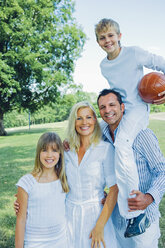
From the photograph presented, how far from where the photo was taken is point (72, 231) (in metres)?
Result: 2.44

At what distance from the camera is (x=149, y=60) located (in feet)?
9.78

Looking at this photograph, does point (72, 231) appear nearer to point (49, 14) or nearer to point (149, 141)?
point (149, 141)

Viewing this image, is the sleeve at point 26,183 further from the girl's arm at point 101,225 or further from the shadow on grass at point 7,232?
the shadow on grass at point 7,232

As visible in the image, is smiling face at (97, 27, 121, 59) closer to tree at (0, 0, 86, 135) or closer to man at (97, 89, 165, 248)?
man at (97, 89, 165, 248)

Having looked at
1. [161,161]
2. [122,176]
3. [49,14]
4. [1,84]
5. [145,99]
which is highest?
[49,14]

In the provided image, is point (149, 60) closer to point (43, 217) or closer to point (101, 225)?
point (101, 225)

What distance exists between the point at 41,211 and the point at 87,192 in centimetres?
55

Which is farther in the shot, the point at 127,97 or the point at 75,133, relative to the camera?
the point at 127,97

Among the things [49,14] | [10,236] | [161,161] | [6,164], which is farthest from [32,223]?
[49,14]

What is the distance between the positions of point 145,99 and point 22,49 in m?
20.2

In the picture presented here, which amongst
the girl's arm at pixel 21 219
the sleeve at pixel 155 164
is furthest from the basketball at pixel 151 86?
the girl's arm at pixel 21 219

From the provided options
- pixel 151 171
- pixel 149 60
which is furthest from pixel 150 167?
pixel 149 60

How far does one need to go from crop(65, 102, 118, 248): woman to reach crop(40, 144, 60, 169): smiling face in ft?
0.42

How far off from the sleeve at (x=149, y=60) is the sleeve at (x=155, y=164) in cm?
102
